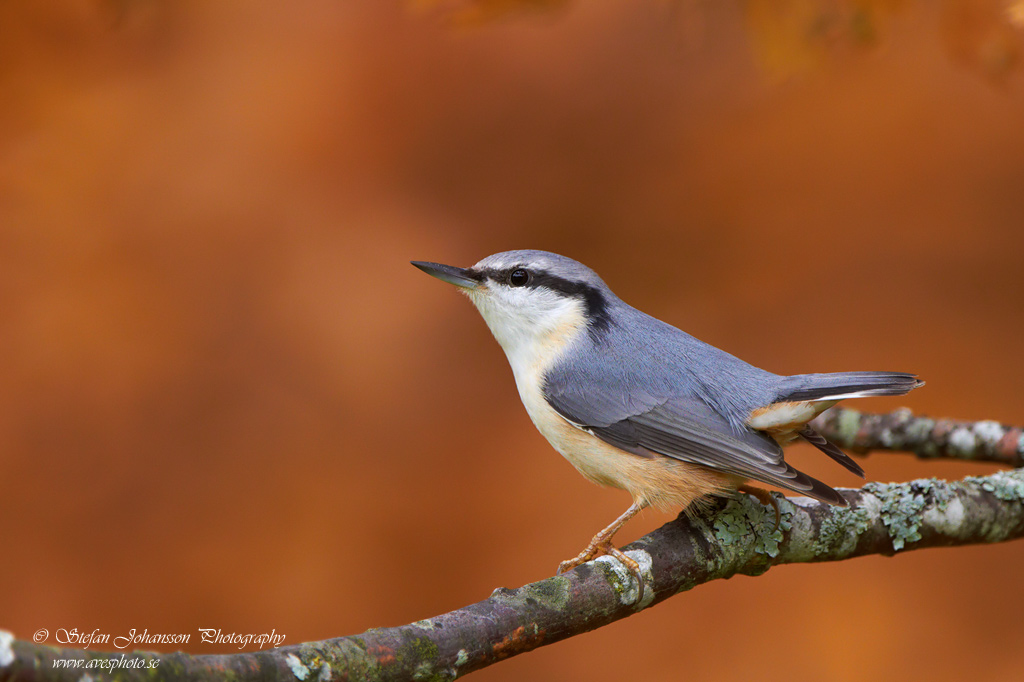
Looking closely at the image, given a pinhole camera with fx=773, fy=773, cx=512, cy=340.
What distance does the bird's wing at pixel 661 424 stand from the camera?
6.72ft

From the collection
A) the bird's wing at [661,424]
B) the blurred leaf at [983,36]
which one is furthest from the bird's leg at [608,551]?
the blurred leaf at [983,36]

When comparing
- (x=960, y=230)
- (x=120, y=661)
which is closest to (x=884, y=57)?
(x=960, y=230)

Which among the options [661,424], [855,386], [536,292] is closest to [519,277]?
[536,292]

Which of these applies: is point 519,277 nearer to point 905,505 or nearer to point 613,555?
point 613,555

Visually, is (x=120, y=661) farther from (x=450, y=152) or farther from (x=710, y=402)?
(x=450, y=152)

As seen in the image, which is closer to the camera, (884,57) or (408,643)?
(408,643)

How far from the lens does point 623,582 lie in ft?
5.83

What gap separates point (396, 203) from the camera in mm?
4410

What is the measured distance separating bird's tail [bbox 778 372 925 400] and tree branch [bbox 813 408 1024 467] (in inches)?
31.5

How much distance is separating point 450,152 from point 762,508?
3.08 m

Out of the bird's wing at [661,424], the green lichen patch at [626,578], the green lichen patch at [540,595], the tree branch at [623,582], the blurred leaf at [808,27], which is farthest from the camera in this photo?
the blurred leaf at [808,27]

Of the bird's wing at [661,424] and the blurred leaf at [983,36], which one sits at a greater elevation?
the blurred leaf at [983,36]

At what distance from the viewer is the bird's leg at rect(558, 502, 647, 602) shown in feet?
5.91

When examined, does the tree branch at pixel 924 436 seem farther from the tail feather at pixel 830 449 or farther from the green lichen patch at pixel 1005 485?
the tail feather at pixel 830 449
